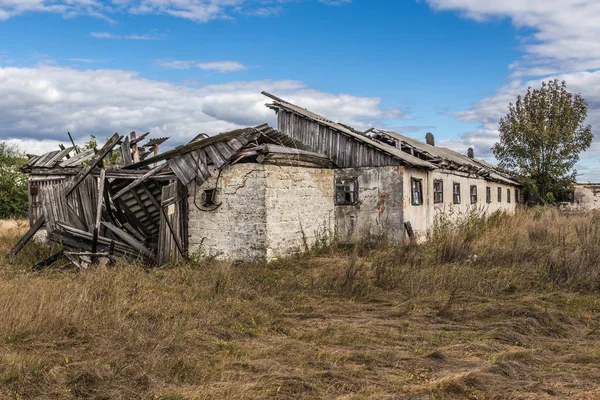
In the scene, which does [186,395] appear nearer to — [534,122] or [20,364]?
[20,364]

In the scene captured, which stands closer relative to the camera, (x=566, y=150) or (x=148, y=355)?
(x=148, y=355)

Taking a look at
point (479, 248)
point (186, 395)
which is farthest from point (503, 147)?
point (186, 395)

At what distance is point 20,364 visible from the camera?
18.4 ft

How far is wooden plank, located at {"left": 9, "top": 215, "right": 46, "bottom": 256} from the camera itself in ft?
43.7

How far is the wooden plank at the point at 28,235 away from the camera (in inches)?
524

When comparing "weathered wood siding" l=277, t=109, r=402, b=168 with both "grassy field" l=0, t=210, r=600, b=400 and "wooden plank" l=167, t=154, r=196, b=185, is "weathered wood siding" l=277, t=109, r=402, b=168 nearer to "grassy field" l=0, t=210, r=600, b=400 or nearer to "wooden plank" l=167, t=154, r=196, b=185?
"grassy field" l=0, t=210, r=600, b=400

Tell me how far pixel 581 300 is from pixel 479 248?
13.3 feet

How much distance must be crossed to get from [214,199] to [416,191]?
749 centimetres

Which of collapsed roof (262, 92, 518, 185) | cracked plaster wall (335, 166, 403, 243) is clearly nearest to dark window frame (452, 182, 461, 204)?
collapsed roof (262, 92, 518, 185)

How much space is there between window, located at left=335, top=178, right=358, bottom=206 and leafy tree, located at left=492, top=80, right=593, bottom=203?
21203 mm

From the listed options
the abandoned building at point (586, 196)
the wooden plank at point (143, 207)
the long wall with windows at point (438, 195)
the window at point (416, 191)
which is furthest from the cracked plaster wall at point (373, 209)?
the abandoned building at point (586, 196)

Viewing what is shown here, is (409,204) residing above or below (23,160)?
below

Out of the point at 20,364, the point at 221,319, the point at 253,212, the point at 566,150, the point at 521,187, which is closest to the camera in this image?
the point at 20,364

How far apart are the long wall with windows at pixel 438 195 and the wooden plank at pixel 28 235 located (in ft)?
33.5
